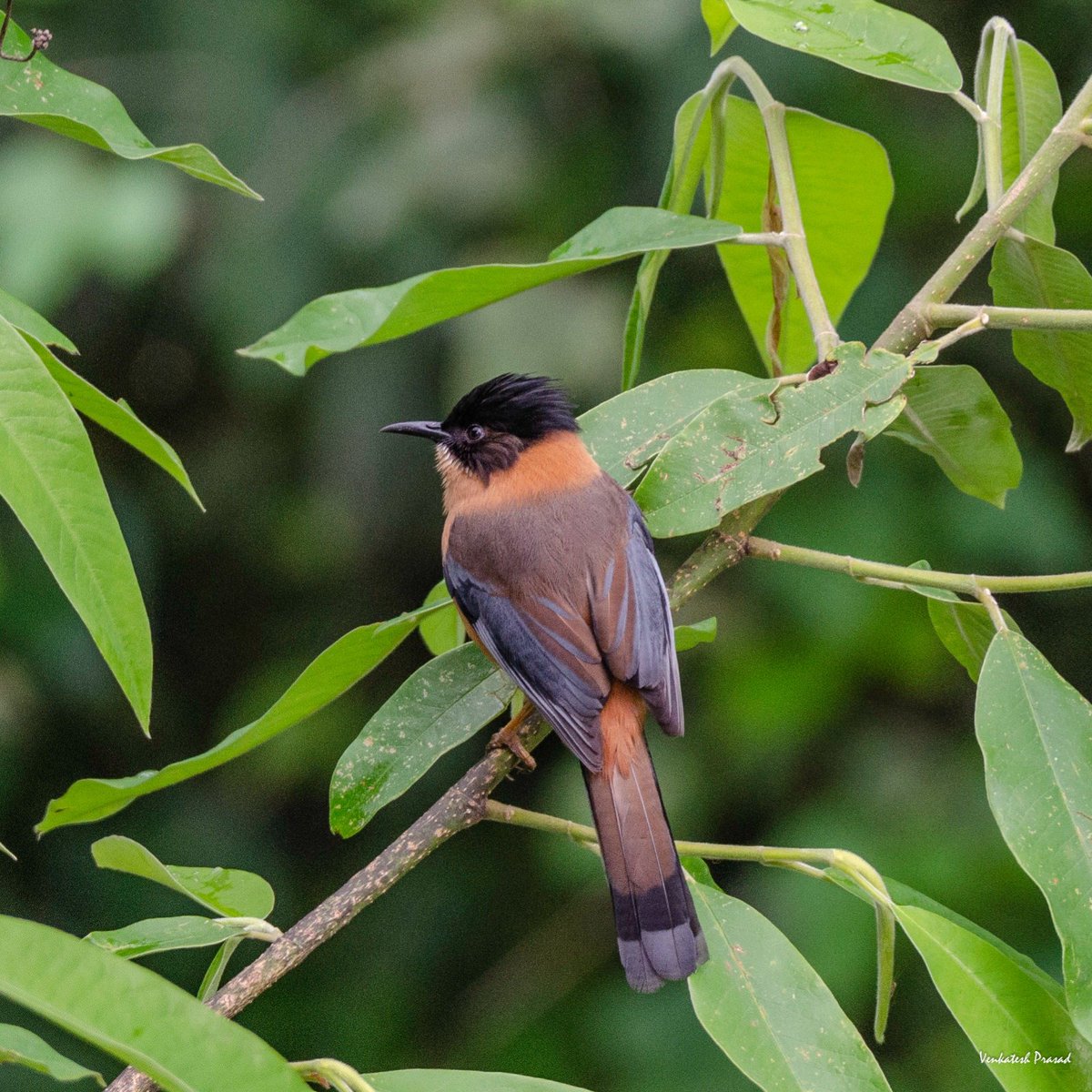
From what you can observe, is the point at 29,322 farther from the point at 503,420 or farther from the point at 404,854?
the point at 503,420

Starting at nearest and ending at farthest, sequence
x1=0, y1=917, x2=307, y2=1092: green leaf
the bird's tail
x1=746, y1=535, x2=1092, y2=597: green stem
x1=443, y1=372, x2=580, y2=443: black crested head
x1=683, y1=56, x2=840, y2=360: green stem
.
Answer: x1=0, y1=917, x2=307, y2=1092: green leaf < x1=746, y1=535, x2=1092, y2=597: green stem < the bird's tail < x1=683, y1=56, x2=840, y2=360: green stem < x1=443, y1=372, x2=580, y2=443: black crested head

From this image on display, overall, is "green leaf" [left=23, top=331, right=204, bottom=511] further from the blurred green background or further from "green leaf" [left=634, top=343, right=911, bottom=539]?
the blurred green background

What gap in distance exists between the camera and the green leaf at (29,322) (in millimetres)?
1636

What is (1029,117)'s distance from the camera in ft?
7.44

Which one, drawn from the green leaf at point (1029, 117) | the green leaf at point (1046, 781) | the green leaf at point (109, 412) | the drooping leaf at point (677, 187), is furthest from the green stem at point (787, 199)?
the green leaf at point (109, 412)

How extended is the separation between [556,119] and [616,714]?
290cm

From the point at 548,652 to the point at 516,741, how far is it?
0.36 m

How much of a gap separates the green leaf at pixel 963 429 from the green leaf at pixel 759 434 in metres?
0.17

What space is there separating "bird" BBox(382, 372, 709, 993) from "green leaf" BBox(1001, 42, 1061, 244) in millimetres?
823

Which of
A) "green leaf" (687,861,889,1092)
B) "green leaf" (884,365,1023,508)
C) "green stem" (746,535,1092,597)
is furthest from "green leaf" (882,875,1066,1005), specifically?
"green leaf" (884,365,1023,508)

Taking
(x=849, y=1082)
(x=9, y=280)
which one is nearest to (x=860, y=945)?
(x=849, y=1082)

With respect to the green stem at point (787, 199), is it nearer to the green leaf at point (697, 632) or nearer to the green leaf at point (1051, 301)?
the green leaf at point (1051, 301)

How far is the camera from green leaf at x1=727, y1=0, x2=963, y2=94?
197 cm

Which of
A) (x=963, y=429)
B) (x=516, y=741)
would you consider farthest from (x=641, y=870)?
(x=963, y=429)
